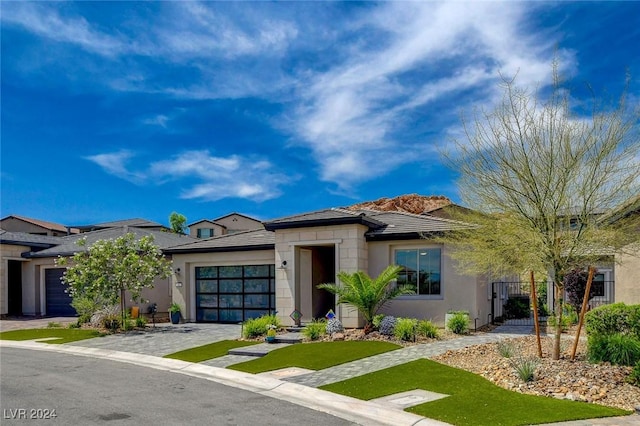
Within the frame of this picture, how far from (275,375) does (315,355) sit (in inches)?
90.2

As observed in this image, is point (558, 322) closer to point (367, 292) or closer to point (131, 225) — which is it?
point (367, 292)

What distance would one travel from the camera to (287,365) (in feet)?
42.2

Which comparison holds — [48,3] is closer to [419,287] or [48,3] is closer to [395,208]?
[419,287]

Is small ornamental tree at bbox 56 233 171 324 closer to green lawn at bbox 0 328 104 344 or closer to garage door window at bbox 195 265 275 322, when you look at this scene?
green lawn at bbox 0 328 104 344

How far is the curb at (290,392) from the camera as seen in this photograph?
8.40 meters

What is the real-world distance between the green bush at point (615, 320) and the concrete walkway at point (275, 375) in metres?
3.53

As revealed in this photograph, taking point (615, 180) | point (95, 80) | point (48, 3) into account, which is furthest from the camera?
point (95, 80)

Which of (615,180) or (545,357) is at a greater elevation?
(615,180)

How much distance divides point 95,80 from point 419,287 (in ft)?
45.7

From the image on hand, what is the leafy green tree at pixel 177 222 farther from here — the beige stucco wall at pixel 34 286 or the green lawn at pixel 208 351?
the green lawn at pixel 208 351

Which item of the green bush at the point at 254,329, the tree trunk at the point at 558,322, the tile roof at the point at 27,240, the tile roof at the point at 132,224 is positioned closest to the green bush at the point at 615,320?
the tree trunk at the point at 558,322

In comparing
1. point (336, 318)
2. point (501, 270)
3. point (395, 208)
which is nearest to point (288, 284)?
point (336, 318)

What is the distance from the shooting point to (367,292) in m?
16.7

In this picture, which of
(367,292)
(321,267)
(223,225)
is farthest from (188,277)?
(223,225)
